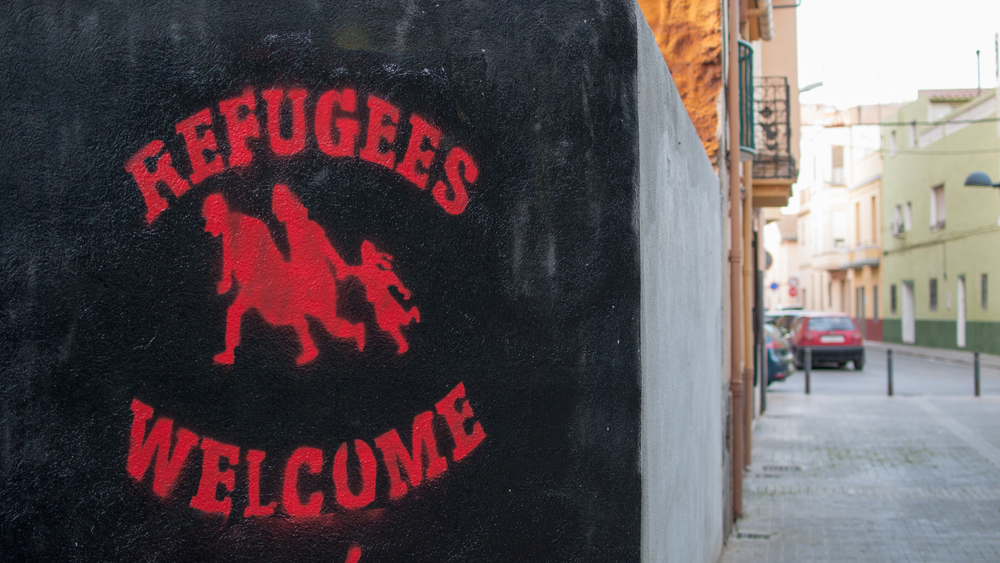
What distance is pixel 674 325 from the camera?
11.9ft

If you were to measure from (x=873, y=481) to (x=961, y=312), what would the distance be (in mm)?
22766

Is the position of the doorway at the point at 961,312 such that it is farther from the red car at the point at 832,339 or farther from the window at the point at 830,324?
the window at the point at 830,324

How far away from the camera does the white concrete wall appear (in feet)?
9.77

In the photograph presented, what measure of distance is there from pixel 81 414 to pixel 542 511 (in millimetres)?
1598

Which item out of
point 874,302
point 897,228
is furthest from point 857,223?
point 897,228

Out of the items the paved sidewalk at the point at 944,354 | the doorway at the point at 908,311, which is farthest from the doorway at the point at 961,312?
the doorway at the point at 908,311

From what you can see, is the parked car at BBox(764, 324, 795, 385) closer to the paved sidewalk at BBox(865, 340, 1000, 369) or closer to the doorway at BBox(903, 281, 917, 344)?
the paved sidewalk at BBox(865, 340, 1000, 369)

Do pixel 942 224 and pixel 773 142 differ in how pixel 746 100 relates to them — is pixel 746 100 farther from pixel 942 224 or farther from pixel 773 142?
pixel 942 224

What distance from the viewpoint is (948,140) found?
28406 mm

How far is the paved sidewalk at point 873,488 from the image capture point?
6.00 meters

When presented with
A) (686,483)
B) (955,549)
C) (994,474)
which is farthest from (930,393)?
(686,483)

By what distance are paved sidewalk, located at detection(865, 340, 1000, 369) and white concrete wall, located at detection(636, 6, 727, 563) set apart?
2020 centimetres

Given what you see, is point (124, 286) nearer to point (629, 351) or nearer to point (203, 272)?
point (203, 272)

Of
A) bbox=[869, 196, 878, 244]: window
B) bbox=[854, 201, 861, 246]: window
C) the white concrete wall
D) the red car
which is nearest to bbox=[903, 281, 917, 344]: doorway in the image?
Result: bbox=[869, 196, 878, 244]: window
